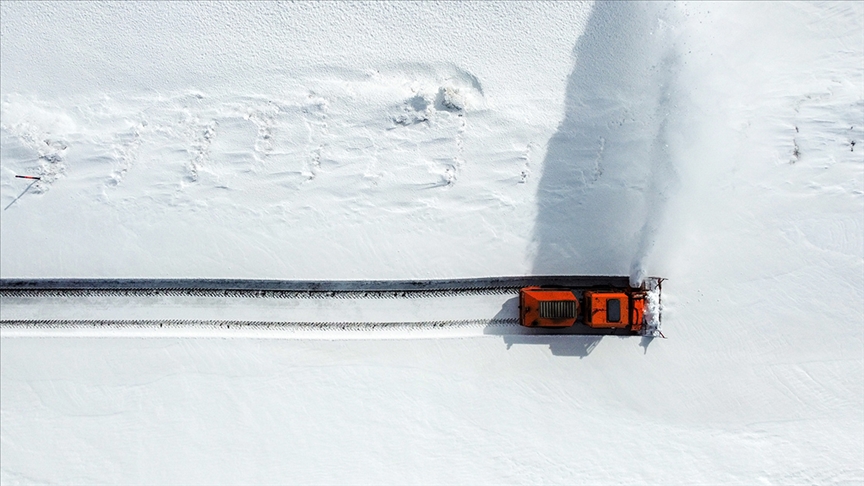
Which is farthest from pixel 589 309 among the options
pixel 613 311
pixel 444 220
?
pixel 444 220

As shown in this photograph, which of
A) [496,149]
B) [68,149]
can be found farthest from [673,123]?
[68,149]

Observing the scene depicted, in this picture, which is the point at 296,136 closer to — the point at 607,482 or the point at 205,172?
the point at 205,172

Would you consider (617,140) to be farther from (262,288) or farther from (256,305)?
(256,305)

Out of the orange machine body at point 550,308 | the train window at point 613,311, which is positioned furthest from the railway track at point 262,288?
the train window at point 613,311

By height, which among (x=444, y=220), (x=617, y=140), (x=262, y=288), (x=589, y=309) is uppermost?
(x=617, y=140)

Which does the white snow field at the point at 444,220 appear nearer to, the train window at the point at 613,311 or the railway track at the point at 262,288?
the railway track at the point at 262,288

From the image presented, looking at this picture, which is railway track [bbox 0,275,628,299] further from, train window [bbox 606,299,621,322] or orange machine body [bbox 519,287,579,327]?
train window [bbox 606,299,621,322]
